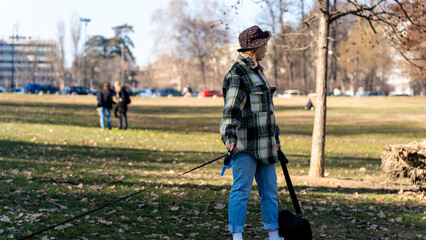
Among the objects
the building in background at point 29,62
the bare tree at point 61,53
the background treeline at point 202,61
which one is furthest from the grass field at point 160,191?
the bare tree at point 61,53

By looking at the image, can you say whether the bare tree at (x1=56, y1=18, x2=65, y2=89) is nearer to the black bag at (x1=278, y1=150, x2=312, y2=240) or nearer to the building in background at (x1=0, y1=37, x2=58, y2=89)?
the building in background at (x1=0, y1=37, x2=58, y2=89)

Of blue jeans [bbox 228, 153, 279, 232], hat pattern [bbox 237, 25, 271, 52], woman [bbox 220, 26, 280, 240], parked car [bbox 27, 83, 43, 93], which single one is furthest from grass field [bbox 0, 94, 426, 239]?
parked car [bbox 27, 83, 43, 93]

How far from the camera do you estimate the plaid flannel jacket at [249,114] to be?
4422mm

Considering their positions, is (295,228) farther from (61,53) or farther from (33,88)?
(61,53)

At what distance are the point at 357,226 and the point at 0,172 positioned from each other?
6.50 meters

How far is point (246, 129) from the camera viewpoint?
4.52m

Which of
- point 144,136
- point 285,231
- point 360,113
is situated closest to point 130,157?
point 144,136

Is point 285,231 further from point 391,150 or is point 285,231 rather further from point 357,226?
point 391,150

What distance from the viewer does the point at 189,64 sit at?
3095 inches

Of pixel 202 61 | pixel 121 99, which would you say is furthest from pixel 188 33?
pixel 121 99

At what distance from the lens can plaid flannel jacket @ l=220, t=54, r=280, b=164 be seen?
442 centimetres

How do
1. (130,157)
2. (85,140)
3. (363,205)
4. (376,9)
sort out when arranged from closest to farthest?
(363,205) < (376,9) < (130,157) < (85,140)

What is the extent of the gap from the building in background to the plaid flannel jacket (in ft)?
250

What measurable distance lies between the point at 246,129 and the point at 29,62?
125 meters
